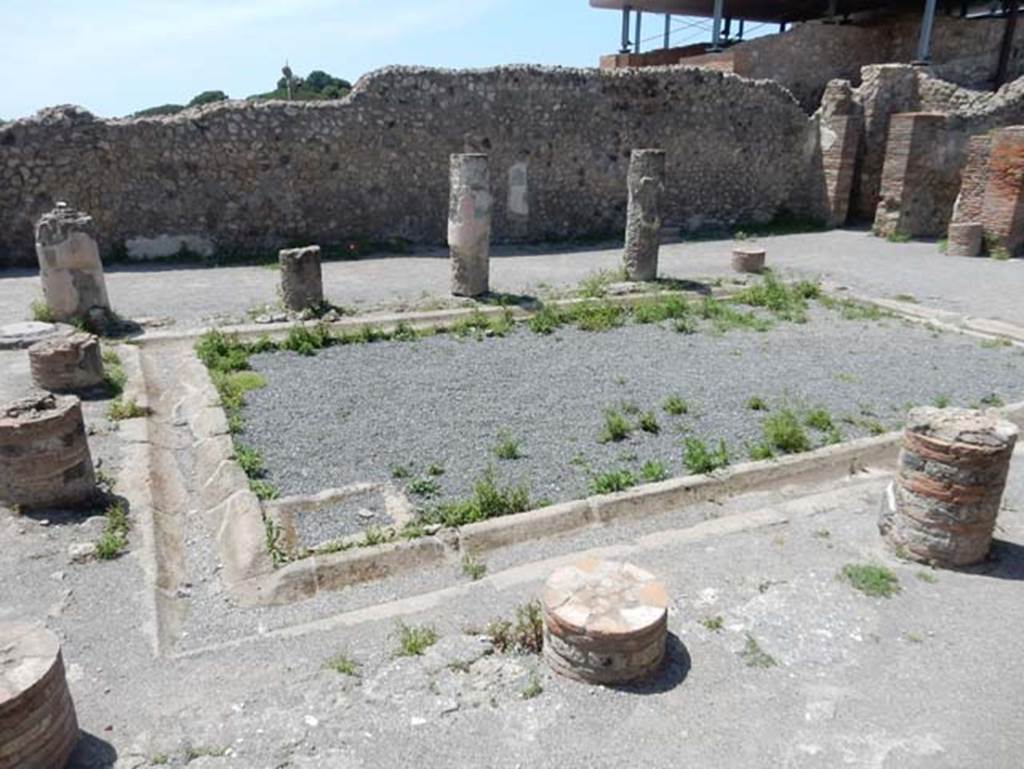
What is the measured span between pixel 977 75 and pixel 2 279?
862 inches

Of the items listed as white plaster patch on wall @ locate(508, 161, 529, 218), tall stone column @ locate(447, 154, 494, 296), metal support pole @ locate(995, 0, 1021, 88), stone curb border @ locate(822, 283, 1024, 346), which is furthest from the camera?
metal support pole @ locate(995, 0, 1021, 88)

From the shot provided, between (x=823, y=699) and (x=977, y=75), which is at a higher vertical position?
(x=977, y=75)

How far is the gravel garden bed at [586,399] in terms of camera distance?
544 cm

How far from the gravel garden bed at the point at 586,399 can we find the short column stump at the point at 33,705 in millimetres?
2164

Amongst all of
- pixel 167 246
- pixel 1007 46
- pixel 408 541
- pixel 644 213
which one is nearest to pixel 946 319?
pixel 644 213

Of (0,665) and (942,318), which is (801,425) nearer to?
(942,318)

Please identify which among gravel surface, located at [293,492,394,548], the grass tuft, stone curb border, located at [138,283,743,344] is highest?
stone curb border, located at [138,283,743,344]

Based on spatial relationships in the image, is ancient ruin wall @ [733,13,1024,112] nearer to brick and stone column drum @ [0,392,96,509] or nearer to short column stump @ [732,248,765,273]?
short column stump @ [732,248,765,273]

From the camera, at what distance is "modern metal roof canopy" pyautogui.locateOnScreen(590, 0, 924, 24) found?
80.6ft

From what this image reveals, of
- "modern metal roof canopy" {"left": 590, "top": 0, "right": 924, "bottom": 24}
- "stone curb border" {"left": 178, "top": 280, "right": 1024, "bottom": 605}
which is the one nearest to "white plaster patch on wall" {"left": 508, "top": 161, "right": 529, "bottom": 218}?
"stone curb border" {"left": 178, "top": 280, "right": 1024, "bottom": 605}

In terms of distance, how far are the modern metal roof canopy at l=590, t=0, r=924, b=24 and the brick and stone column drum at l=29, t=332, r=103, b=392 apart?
23348 mm

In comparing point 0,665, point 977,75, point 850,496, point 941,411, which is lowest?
point 850,496

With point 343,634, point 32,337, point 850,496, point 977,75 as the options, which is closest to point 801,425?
point 850,496

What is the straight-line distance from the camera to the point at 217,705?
128 inches
